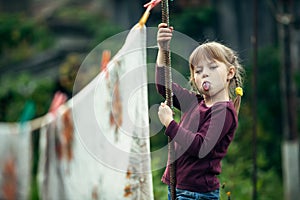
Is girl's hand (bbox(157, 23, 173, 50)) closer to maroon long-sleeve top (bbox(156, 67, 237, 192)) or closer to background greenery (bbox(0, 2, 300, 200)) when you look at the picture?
maroon long-sleeve top (bbox(156, 67, 237, 192))

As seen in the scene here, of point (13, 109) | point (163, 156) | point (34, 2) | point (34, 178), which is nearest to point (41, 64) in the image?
point (13, 109)

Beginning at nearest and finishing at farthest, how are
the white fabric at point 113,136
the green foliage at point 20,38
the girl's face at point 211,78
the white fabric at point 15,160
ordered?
the girl's face at point 211,78 < the white fabric at point 113,136 < the white fabric at point 15,160 < the green foliage at point 20,38

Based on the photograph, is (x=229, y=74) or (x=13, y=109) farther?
(x=13, y=109)

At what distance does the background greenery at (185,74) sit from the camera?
5895 mm

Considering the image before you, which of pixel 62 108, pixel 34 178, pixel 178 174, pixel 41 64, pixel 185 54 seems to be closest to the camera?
pixel 178 174

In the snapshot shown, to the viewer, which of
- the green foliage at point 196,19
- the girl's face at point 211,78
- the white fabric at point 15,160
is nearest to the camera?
the girl's face at point 211,78

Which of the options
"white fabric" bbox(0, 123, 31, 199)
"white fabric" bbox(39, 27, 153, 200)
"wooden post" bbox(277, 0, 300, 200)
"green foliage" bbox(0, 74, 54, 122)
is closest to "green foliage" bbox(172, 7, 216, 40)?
"green foliage" bbox(0, 74, 54, 122)

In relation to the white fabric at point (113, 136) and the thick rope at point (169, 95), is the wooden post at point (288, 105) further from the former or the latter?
the thick rope at point (169, 95)

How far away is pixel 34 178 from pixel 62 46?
280 cm

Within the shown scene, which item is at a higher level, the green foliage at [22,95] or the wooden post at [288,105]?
the green foliage at [22,95]

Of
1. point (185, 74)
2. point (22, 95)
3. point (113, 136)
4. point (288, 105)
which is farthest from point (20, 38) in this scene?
point (113, 136)

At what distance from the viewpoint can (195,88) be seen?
103 inches

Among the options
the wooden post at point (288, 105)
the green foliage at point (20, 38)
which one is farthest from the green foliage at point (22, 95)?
the wooden post at point (288, 105)

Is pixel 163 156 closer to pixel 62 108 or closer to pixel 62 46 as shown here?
pixel 62 108
